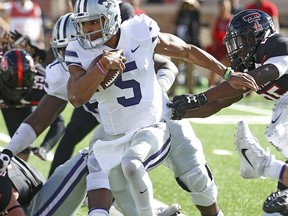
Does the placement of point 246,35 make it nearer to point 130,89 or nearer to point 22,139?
point 130,89

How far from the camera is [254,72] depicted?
4.64m

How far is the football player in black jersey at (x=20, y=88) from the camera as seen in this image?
5.95m

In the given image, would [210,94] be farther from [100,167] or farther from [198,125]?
[198,125]

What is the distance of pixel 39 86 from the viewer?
20.9ft

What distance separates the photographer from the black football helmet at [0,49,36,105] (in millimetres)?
5938

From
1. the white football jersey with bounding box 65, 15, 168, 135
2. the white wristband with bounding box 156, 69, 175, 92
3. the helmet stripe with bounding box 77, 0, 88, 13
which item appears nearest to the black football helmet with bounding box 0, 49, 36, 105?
the white wristband with bounding box 156, 69, 175, 92

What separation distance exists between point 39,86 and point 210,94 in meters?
2.04

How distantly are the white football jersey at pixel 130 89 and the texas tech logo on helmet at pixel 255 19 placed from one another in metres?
0.61

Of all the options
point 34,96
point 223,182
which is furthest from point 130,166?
point 223,182

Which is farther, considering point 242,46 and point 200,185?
point 242,46

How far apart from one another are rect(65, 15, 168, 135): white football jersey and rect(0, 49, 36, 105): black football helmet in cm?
125

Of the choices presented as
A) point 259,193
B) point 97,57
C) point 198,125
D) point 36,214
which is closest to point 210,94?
point 97,57

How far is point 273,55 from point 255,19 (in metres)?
0.32

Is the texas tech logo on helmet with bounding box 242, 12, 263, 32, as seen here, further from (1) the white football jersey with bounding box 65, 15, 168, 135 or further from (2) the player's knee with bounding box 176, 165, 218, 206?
(2) the player's knee with bounding box 176, 165, 218, 206
